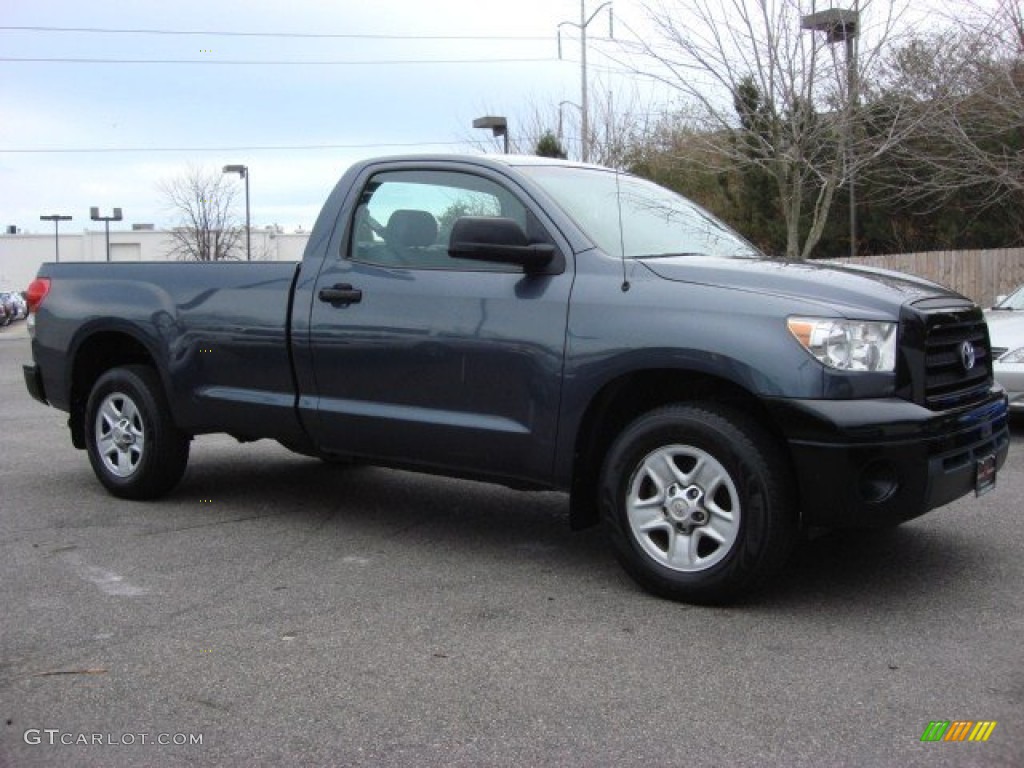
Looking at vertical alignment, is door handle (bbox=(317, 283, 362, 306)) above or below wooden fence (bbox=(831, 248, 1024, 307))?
below

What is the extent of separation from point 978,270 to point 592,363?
16720 mm

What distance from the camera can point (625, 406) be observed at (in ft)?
15.8

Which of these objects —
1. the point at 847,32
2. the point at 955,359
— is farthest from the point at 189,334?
the point at 847,32

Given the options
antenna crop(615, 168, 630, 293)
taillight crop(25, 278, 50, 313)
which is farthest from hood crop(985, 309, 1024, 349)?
taillight crop(25, 278, 50, 313)

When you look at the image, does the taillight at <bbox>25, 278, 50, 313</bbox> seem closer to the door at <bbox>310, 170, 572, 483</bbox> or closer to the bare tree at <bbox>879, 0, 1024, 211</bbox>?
the door at <bbox>310, 170, 572, 483</bbox>

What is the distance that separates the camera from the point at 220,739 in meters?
3.25

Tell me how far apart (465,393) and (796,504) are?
5.14 ft

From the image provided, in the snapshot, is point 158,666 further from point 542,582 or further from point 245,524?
point 245,524

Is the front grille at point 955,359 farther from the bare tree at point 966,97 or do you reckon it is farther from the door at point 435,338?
the bare tree at point 966,97

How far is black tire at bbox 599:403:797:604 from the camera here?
423cm

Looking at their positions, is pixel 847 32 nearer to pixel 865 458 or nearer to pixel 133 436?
pixel 133 436

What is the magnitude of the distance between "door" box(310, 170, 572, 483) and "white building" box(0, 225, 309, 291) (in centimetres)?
4179

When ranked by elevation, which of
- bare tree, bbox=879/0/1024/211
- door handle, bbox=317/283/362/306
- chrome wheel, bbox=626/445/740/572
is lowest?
chrome wheel, bbox=626/445/740/572

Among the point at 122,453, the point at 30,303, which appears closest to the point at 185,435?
the point at 122,453
